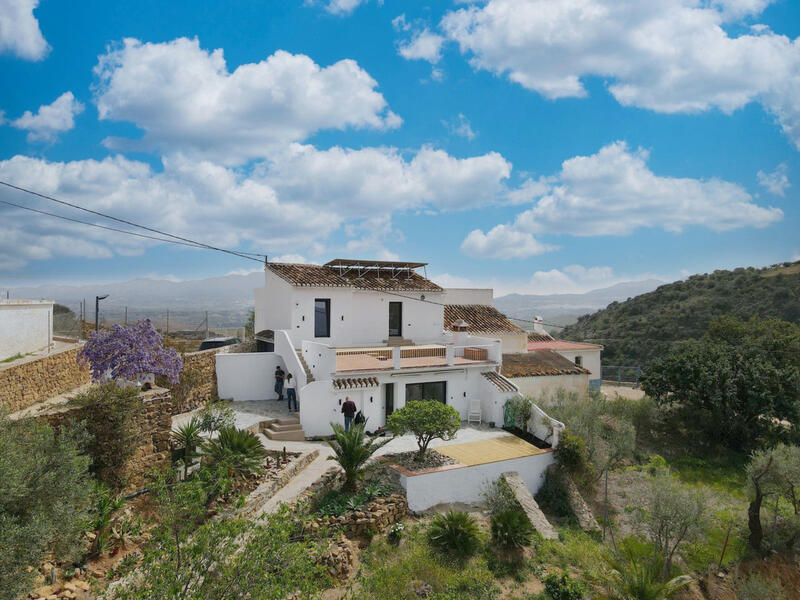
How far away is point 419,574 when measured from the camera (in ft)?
32.1

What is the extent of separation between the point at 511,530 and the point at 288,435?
24.3 ft

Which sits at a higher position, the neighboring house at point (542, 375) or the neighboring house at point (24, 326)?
the neighboring house at point (24, 326)

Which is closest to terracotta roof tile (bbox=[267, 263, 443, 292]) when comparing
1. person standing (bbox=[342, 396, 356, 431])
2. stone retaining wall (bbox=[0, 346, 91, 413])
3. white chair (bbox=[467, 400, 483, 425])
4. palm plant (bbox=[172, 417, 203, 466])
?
person standing (bbox=[342, 396, 356, 431])

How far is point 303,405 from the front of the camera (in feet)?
49.9

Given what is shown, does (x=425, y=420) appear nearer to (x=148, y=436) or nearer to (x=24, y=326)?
(x=148, y=436)

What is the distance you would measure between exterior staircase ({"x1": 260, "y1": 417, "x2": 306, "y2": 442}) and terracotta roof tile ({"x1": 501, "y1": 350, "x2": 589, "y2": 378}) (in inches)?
351

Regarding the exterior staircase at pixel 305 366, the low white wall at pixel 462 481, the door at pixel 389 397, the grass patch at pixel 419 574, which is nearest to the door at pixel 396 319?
the exterior staircase at pixel 305 366

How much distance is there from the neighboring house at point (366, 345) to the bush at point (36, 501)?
7.67 meters

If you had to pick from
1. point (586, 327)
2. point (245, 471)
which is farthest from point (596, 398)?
point (586, 327)

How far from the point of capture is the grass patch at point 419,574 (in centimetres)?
906

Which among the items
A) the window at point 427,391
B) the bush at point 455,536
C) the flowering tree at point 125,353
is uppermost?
the flowering tree at point 125,353

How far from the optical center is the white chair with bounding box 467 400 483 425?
17.9 m

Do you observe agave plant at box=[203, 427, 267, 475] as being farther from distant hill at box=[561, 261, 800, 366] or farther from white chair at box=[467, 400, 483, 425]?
distant hill at box=[561, 261, 800, 366]

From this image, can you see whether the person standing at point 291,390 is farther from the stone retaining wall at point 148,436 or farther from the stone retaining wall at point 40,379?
the stone retaining wall at point 40,379
